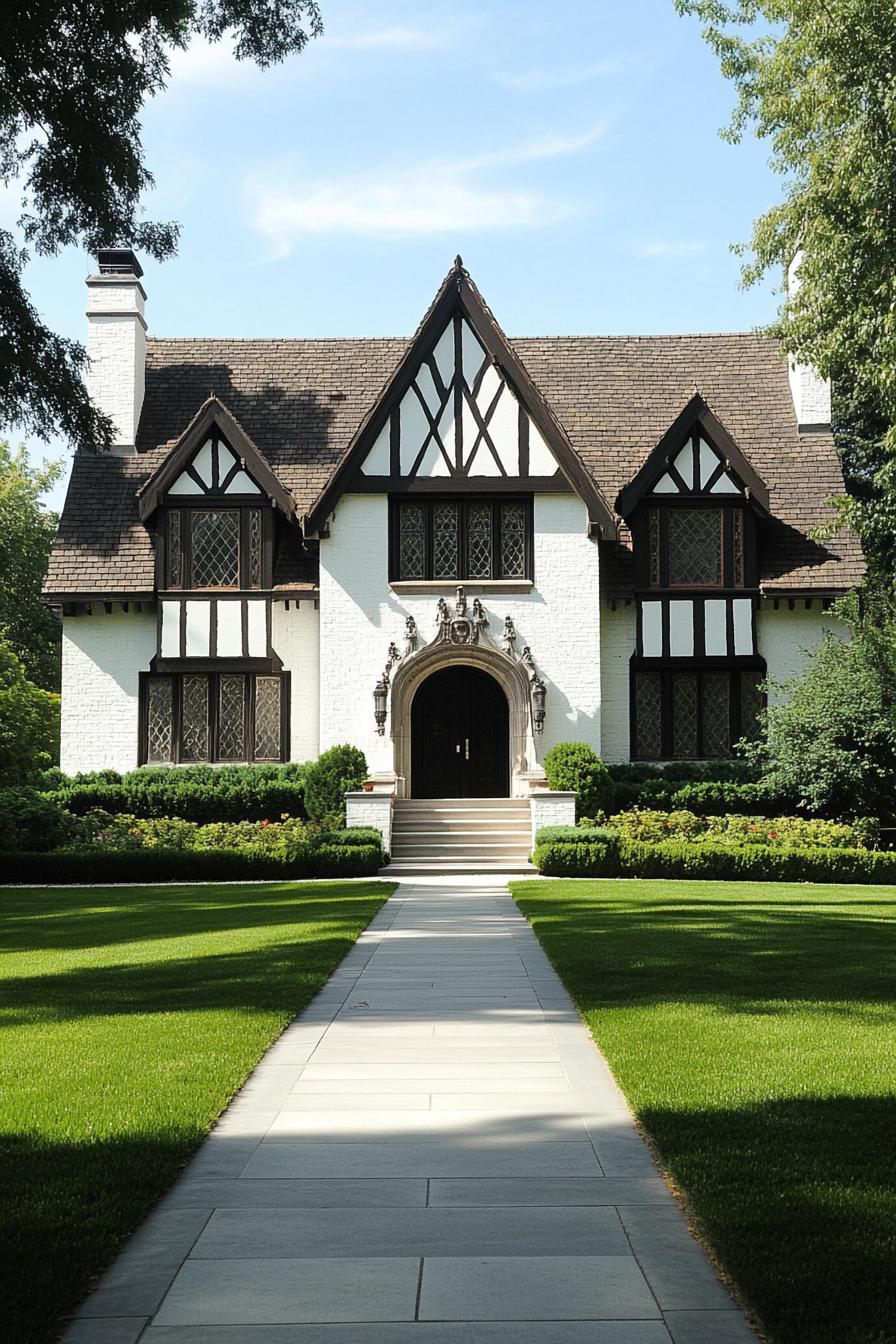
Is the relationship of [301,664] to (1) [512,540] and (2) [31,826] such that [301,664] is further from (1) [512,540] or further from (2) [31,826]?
(2) [31,826]

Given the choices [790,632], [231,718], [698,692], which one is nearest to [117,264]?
[231,718]

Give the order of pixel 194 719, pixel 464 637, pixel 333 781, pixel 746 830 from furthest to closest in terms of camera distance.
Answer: pixel 194 719
pixel 464 637
pixel 333 781
pixel 746 830

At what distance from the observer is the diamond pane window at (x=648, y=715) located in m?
27.8

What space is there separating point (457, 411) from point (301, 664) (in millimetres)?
6120

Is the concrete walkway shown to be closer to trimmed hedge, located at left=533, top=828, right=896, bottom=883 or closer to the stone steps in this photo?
trimmed hedge, located at left=533, top=828, right=896, bottom=883

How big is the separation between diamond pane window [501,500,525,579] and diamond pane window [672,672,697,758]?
13.7 ft

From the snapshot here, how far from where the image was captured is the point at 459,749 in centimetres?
2773

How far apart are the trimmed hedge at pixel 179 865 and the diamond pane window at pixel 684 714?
874cm

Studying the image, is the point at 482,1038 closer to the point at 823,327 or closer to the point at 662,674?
the point at 823,327

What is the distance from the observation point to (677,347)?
31766mm

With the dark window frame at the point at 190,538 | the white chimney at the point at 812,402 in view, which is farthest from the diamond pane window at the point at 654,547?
the dark window frame at the point at 190,538

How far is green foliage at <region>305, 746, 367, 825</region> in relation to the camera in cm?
2494

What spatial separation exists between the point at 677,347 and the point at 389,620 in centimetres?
1070

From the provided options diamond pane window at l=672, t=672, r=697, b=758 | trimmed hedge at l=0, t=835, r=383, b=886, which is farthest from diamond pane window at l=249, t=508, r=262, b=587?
diamond pane window at l=672, t=672, r=697, b=758
